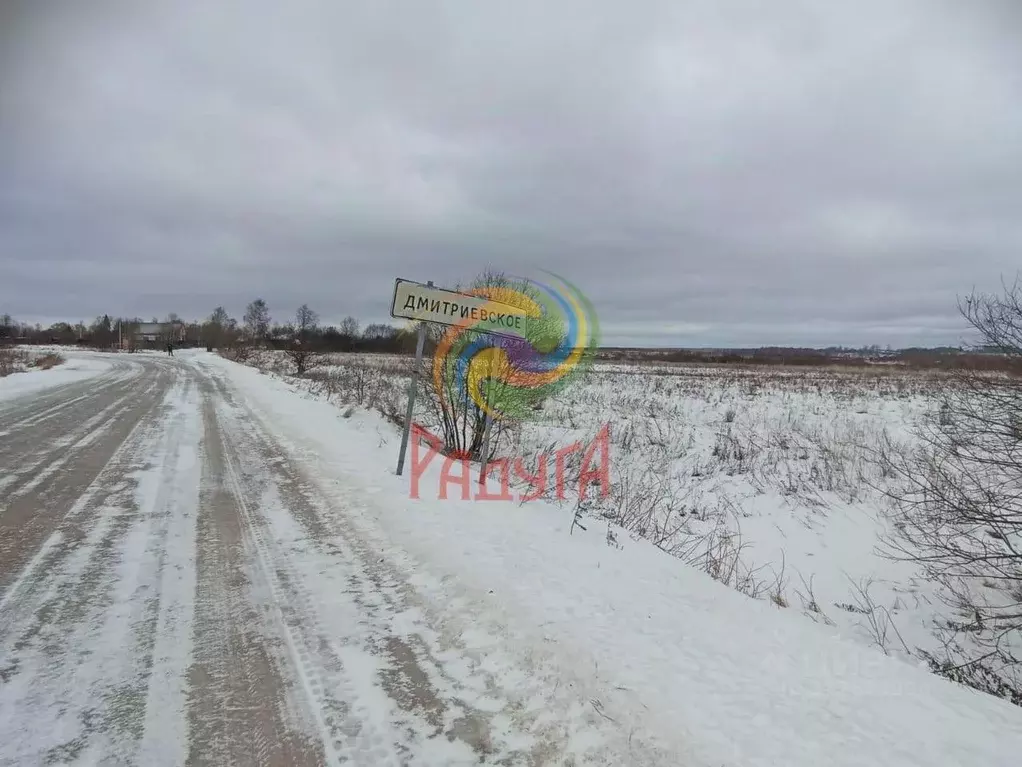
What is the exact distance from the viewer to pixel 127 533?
4.26 meters

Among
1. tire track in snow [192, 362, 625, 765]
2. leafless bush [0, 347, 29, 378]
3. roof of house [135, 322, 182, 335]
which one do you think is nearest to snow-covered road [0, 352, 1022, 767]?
tire track in snow [192, 362, 625, 765]

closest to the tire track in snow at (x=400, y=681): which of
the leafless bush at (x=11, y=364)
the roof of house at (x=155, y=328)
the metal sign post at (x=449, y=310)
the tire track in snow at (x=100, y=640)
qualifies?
Answer: the tire track in snow at (x=100, y=640)

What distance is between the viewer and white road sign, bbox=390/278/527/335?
20.2 ft

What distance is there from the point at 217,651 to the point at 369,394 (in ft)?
42.3

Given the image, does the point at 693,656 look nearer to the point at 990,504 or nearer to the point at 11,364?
the point at 990,504

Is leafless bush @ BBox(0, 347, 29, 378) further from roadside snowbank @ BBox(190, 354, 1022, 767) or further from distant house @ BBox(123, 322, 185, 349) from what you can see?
distant house @ BBox(123, 322, 185, 349)

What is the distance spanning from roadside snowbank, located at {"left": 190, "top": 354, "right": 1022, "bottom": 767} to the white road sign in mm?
2272

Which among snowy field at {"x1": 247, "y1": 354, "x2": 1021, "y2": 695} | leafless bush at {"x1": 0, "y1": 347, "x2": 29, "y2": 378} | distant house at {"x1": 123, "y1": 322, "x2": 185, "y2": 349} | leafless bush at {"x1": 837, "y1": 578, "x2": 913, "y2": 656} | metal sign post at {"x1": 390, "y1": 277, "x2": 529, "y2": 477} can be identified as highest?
distant house at {"x1": 123, "y1": 322, "x2": 185, "y2": 349}

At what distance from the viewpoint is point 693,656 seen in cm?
305

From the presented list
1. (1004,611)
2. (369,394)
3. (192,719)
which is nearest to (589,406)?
(369,394)

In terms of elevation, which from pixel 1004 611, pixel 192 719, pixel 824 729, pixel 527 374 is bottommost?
pixel 1004 611

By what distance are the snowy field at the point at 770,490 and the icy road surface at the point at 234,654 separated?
110 inches

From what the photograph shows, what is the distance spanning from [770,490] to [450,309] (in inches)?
311

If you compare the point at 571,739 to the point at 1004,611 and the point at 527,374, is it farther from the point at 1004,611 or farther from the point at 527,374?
the point at 1004,611
